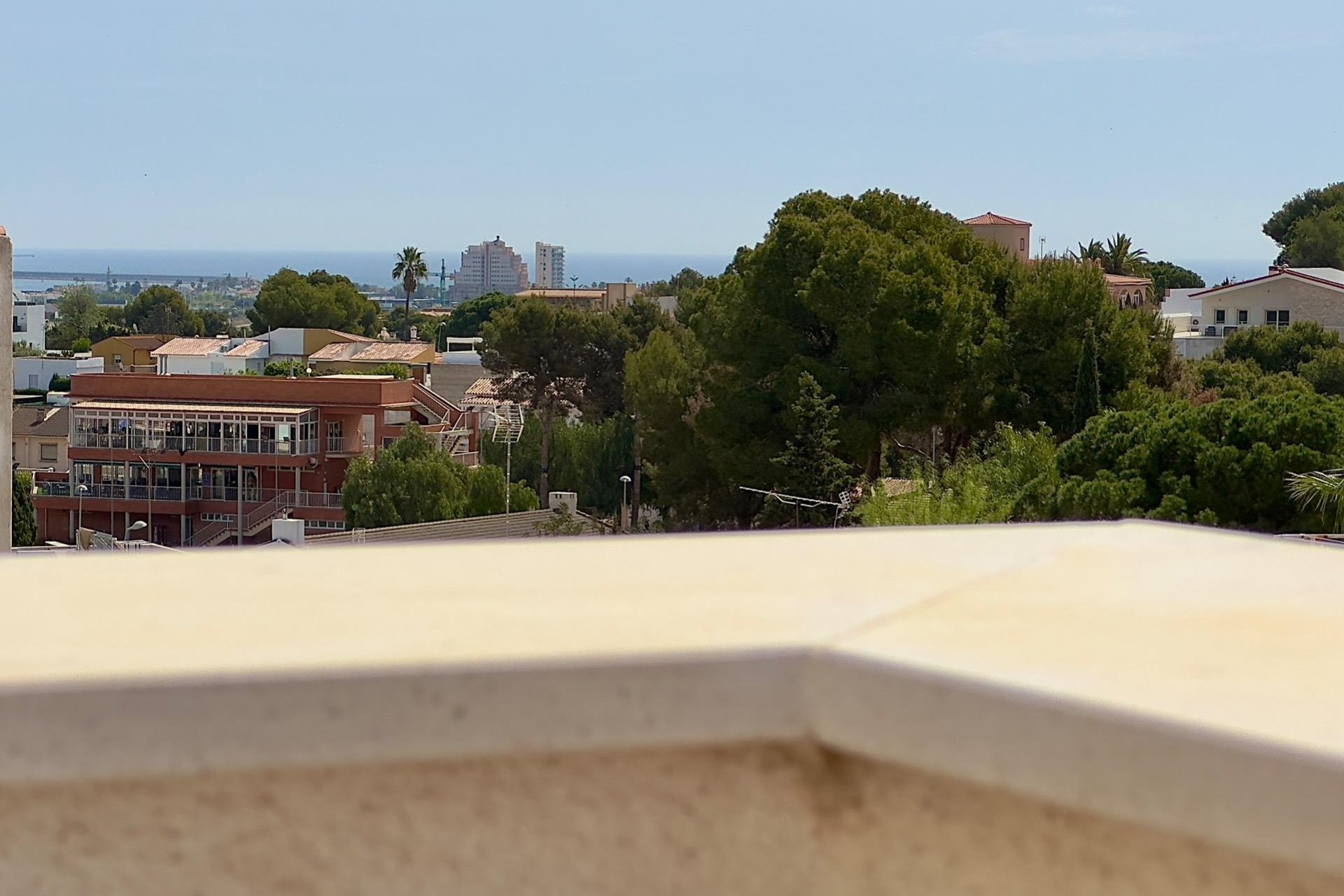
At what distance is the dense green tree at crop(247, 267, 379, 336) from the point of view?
77.0 meters

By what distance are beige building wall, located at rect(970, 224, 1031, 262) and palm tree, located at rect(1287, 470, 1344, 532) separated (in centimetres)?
3149

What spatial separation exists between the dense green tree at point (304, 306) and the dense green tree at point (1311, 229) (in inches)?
1650

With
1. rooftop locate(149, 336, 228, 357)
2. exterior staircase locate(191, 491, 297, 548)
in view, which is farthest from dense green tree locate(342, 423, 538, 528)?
rooftop locate(149, 336, 228, 357)

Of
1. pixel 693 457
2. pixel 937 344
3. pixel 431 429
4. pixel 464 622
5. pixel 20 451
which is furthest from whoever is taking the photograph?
pixel 20 451

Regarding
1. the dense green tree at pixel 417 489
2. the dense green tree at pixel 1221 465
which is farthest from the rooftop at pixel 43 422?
the dense green tree at pixel 1221 465

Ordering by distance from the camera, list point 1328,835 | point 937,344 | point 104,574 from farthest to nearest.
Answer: point 937,344
point 104,574
point 1328,835

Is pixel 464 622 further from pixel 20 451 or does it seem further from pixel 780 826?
pixel 20 451

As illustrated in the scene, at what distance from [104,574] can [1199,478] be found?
20588 mm

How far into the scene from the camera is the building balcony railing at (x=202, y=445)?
41.1 metres

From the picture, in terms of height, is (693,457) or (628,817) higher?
(628,817)

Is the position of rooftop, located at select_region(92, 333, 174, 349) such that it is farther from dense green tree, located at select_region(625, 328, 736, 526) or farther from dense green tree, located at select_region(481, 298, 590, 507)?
dense green tree, located at select_region(625, 328, 736, 526)

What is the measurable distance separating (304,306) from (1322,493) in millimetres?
64841

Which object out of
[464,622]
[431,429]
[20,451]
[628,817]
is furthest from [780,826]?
[20,451]

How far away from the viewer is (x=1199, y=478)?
67.6 feet
